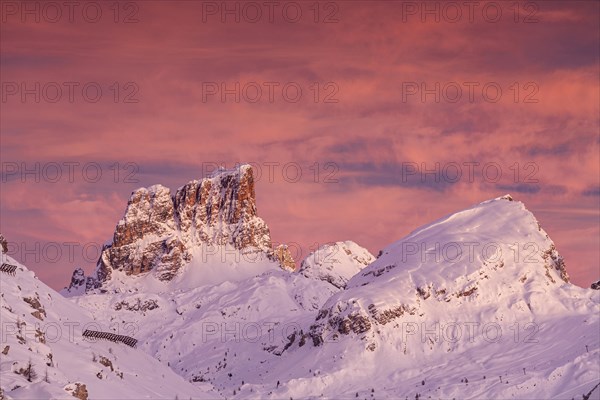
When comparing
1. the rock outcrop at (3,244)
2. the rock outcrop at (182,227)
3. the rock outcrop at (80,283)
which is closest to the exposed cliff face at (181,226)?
the rock outcrop at (182,227)

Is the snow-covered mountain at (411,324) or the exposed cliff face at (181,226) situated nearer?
the snow-covered mountain at (411,324)

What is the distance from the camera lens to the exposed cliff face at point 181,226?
14388 centimetres

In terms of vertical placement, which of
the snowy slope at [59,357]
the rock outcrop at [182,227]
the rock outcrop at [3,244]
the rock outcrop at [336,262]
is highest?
the rock outcrop at [3,244]

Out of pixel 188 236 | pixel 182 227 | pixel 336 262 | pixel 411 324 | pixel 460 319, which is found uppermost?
pixel 460 319

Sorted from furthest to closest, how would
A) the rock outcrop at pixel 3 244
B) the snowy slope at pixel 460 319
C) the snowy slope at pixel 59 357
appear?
the snowy slope at pixel 460 319, the rock outcrop at pixel 3 244, the snowy slope at pixel 59 357

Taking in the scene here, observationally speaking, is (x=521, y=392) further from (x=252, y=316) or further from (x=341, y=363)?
(x=252, y=316)

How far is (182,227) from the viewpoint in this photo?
149750mm

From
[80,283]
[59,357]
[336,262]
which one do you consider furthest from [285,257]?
[59,357]

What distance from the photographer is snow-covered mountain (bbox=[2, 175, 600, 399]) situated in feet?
210

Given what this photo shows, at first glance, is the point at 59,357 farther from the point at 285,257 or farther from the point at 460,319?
the point at 285,257

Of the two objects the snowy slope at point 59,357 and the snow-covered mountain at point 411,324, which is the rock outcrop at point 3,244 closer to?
the snowy slope at point 59,357

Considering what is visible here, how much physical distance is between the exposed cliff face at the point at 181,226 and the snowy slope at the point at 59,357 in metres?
103

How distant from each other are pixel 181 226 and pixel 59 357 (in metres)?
122

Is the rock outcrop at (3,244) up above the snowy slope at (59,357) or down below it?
above
